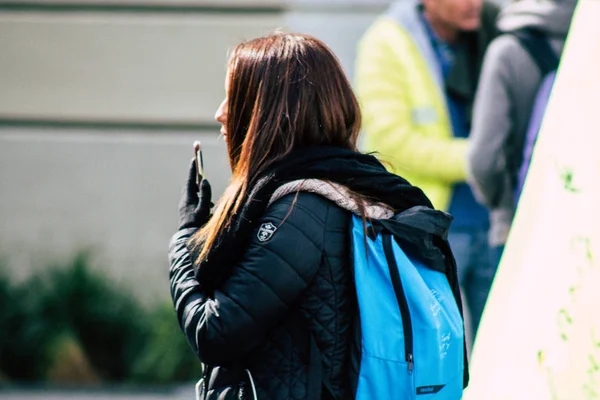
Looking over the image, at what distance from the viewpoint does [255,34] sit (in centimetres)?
600

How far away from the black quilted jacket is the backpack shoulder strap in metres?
1.80

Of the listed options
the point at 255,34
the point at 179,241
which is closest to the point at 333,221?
the point at 179,241

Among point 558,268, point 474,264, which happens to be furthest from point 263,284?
point 474,264

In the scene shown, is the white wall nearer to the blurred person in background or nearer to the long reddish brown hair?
the blurred person in background

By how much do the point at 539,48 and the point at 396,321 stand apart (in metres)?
1.95

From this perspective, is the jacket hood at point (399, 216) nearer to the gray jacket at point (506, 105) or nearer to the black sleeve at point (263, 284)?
the black sleeve at point (263, 284)

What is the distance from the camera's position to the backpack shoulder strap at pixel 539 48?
382 cm

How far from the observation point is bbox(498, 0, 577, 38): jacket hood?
12.6 ft

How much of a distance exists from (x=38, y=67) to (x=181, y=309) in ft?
13.3

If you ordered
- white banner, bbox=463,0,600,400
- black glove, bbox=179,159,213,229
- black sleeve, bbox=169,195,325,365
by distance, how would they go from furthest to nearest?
white banner, bbox=463,0,600,400
black glove, bbox=179,159,213,229
black sleeve, bbox=169,195,325,365

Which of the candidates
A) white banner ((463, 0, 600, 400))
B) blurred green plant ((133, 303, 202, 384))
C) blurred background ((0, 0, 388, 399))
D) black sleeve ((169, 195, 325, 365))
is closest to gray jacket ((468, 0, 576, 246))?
white banner ((463, 0, 600, 400))

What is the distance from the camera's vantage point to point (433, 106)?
456 centimetres

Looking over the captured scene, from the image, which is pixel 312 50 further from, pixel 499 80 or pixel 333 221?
pixel 499 80

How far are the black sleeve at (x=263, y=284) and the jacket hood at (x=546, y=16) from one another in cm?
194
